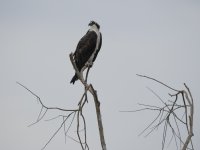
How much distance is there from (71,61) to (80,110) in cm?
130

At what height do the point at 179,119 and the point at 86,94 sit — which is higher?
the point at 86,94

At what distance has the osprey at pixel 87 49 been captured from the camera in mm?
8391

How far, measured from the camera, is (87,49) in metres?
8.57

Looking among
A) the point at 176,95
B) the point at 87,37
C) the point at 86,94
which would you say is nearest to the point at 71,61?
the point at 86,94

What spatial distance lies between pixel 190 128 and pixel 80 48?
18.7 feet

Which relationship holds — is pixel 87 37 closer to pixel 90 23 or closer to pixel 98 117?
pixel 90 23

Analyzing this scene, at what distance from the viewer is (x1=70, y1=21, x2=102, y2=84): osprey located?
839 centimetres

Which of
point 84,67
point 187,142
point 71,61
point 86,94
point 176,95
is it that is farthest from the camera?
Result: point 84,67

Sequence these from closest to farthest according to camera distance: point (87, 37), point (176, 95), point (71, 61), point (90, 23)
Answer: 1. point (176, 95)
2. point (71, 61)
3. point (87, 37)
4. point (90, 23)

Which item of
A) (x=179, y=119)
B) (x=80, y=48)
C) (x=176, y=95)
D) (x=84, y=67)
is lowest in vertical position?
(x=179, y=119)

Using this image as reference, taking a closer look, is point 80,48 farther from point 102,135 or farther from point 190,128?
point 190,128

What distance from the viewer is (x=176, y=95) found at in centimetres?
347

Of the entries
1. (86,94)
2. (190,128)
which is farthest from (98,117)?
(190,128)

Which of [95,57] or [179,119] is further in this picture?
[95,57]
